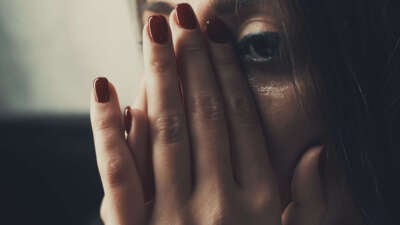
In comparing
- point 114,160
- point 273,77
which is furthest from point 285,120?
point 114,160

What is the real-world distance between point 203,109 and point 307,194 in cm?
25

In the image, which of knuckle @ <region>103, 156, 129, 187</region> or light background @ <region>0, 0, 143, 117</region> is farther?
light background @ <region>0, 0, 143, 117</region>

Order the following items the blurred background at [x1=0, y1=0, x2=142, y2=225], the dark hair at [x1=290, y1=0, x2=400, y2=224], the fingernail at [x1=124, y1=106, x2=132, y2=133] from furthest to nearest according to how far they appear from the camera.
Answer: the blurred background at [x1=0, y1=0, x2=142, y2=225] → the fingernail at [x1=124, y1=106, x2=132, y2=133] → the dark hair at [x1=290, y1=0, x2=400, y2=224]

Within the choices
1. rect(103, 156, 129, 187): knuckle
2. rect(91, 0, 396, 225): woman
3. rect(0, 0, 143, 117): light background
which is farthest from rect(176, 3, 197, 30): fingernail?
rect(0, 0, 143, 117): light background

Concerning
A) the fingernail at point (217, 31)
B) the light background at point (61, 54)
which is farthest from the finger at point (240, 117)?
the light background at point (61, 54)

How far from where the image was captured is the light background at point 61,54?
4.77ft

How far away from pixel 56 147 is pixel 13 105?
246 millimetres

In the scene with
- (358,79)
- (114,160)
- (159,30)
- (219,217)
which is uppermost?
(159,30)

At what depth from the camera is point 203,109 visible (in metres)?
0.76

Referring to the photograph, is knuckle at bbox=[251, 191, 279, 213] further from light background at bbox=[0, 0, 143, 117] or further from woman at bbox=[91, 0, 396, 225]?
light background at bbox=[0, 0, 143, 117]

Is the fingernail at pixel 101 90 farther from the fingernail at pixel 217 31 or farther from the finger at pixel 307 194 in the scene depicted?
the finger at pixel 307 194

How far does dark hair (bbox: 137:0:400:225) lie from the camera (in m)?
0.68

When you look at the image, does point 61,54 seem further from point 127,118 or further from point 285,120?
point 285,120

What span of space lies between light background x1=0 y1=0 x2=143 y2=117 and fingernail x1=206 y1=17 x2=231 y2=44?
660mm
